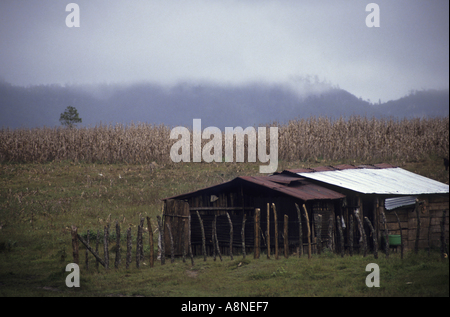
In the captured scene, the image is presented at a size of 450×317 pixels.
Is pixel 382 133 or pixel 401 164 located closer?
pixel 401 164

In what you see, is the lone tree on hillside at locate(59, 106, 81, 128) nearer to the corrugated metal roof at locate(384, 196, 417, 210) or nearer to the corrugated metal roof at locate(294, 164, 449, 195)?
the corrugated metal roof at locate(294, 164, 449, 195)

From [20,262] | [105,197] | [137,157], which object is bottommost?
[20,262]

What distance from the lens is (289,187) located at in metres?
17.1

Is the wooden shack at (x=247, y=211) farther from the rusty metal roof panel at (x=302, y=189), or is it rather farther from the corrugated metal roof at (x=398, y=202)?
the corrugated metal roof at (x=398, y=202)

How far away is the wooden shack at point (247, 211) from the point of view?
16422 mm

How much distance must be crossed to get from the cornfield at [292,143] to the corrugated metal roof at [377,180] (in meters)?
10.8

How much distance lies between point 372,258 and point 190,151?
2408 cm

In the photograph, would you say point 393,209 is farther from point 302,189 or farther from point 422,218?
point 302,189

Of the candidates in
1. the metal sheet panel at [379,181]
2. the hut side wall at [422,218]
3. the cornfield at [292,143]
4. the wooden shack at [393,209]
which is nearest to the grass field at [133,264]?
the cornfield at [292,143]

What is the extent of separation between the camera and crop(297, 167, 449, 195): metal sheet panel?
17.3 meters

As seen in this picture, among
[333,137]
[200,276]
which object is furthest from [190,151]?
[200,276]

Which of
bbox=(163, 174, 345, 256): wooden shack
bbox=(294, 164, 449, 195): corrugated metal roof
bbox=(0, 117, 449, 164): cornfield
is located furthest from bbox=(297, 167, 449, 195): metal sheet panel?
bbox=(0, 117, 449, 164): cornfield
